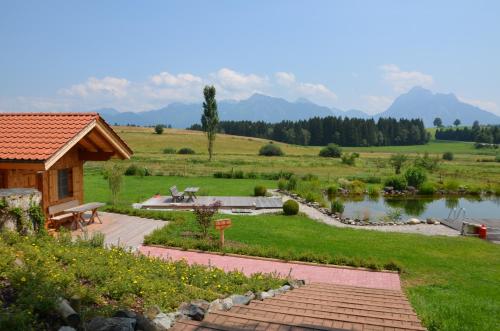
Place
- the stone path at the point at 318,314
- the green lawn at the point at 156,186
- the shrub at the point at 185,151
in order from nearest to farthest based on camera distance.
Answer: the stone path at the point at 318,314 < the green lawn at the point at 156,186 < the shrub at the point at 185,151

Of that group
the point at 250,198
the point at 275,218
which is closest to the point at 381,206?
the point at 250,198

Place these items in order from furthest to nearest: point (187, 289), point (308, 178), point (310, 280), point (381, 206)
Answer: point (308, 178) < point (381, 206) < point (310, 280) < point (187, 289)

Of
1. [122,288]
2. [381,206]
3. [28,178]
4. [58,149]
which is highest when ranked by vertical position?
[58,149]

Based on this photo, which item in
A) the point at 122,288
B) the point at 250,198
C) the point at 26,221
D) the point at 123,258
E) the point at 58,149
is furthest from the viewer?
the point at 250,198

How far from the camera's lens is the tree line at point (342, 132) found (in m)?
109

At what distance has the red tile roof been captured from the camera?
11.7 m

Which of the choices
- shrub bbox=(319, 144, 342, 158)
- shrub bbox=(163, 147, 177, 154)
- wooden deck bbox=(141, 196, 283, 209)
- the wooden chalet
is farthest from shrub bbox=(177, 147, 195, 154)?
the wooden chalet

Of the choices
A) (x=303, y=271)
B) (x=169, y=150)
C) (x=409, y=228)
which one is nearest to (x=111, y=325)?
(x=303, y=271)

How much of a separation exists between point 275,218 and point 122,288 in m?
12.4

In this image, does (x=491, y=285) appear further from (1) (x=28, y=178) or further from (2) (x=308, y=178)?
(2) (x=308, y=178)

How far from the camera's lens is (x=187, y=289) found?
22.2ft

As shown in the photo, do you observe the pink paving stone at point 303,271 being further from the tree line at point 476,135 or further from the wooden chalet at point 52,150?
the tree line at point 476,135

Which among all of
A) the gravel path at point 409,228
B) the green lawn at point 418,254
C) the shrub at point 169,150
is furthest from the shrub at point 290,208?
the shrub at point 169,150

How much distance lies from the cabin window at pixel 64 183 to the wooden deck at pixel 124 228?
1390 mm
